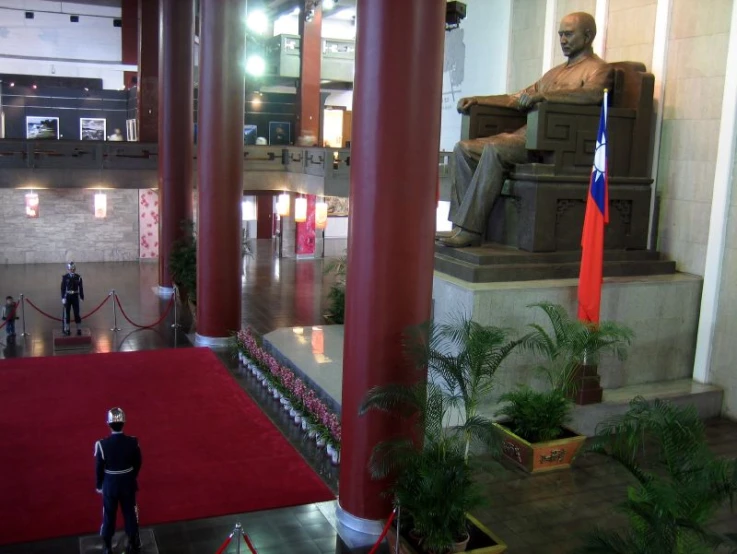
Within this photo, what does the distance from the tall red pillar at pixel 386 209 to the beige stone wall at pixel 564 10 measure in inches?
212

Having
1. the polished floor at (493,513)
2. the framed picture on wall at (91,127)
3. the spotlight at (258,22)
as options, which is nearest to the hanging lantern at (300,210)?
the spotlight at (258,22)

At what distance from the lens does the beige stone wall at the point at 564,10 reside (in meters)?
10.5

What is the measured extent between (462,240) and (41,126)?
20982 millimetres

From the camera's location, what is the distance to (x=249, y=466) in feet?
25.3

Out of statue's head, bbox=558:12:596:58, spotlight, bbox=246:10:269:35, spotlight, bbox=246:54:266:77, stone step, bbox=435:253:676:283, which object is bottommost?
stone step, bbox=435:253:676:283

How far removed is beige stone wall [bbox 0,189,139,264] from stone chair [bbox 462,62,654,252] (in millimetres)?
13550

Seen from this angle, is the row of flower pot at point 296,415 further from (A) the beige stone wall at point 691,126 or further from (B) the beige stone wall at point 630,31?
(B) the beige stone wall at point 630,31

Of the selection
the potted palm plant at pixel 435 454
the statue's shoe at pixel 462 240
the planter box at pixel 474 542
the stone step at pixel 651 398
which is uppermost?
the statue's shoe at pixel 462 240

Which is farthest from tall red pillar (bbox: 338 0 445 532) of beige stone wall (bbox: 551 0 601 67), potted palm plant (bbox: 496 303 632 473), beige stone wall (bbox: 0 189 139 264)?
beige stone wall (bbox: 0 189 139 264)

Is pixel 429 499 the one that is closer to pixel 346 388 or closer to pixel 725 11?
pixel 346 388

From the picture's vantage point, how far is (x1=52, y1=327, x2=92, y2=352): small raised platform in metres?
11.9

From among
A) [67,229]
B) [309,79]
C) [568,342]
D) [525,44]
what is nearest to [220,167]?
[525,44]

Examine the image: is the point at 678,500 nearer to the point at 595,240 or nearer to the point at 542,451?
the point at 542,451

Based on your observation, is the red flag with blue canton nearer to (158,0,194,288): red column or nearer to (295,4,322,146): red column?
(158,0,194,288): red column
